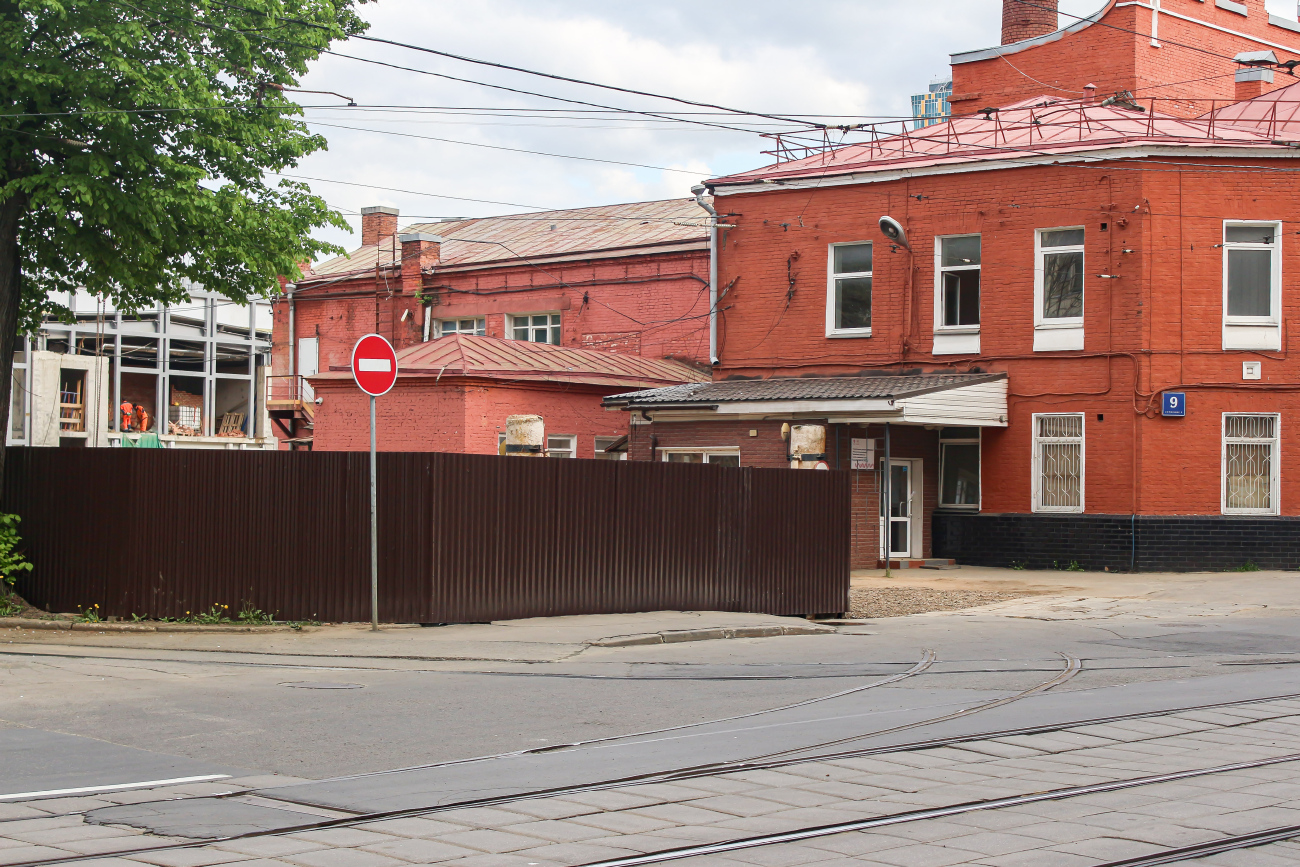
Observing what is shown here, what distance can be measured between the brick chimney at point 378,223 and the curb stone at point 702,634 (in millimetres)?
32856

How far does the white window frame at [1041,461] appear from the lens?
84.2ft

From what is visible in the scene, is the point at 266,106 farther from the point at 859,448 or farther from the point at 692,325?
the point at 692,325

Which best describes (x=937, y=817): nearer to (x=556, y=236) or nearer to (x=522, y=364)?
(x=522, y=364)

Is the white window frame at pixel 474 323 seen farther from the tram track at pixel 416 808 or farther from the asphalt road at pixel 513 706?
the tram track at pixel 416 808

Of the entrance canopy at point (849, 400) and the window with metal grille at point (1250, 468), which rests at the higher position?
the entrance canopy at point (849, 400)

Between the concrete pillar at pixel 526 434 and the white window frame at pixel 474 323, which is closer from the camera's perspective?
the concrete pillar at pixel 526 434

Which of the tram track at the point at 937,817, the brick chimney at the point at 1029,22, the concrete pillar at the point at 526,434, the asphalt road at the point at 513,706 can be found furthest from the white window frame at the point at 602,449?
the tram track at the point at 937,817

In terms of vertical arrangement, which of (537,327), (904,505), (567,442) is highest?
(537,327)

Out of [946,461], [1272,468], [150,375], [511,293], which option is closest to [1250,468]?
[1272,468]

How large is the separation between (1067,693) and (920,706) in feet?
5.16

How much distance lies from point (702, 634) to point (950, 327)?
1408cm

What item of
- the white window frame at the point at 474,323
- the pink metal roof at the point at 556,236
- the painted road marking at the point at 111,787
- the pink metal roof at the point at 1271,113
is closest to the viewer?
the painted road marking at the point at 111,787

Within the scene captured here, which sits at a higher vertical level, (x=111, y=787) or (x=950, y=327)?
(x=950, y=327)

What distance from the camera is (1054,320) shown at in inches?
1032
